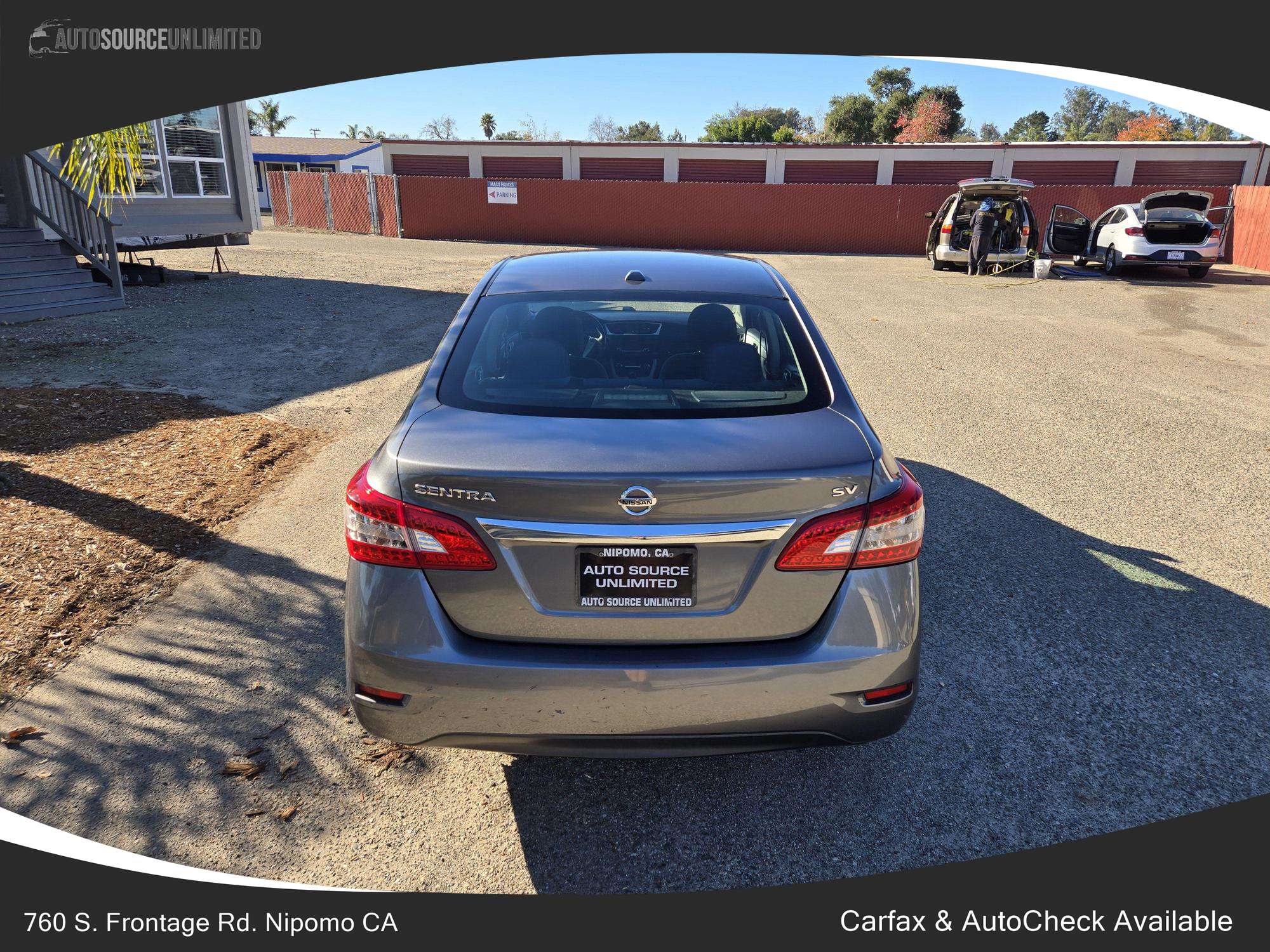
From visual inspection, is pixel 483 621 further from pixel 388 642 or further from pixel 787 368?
pixel 787 368

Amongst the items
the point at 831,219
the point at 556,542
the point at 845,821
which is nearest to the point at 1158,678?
the point at 845,821

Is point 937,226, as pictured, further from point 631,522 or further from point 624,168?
point 631,522

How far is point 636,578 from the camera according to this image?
93.6 inches

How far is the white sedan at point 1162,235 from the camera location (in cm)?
1969

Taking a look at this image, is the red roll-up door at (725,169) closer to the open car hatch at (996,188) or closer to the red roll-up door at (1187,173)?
the red roll-up door at (1187,173)

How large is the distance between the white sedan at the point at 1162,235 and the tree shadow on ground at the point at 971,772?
19.1 meters

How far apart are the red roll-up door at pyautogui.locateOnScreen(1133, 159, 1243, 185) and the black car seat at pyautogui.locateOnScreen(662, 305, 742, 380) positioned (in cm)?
4183

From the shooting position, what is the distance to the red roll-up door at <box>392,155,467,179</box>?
136 ft

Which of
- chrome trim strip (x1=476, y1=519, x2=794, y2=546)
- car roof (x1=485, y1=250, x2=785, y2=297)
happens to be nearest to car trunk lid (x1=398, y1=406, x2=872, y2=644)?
chrome trim strip (x1=476, y1=519, x2=794, y2=546)

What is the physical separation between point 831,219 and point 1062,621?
2964 cm

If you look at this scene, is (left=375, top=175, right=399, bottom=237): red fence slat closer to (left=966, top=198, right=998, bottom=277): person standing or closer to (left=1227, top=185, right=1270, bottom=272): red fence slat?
(left=966, top=198, right=998, bottom=277): person standing

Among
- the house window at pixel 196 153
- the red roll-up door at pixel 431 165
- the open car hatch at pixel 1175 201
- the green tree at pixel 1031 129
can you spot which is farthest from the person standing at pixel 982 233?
the green tree at pixel 1031 129

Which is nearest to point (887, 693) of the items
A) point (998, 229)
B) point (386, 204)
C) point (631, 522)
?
point (631, 522)

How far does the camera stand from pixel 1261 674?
3.65m
